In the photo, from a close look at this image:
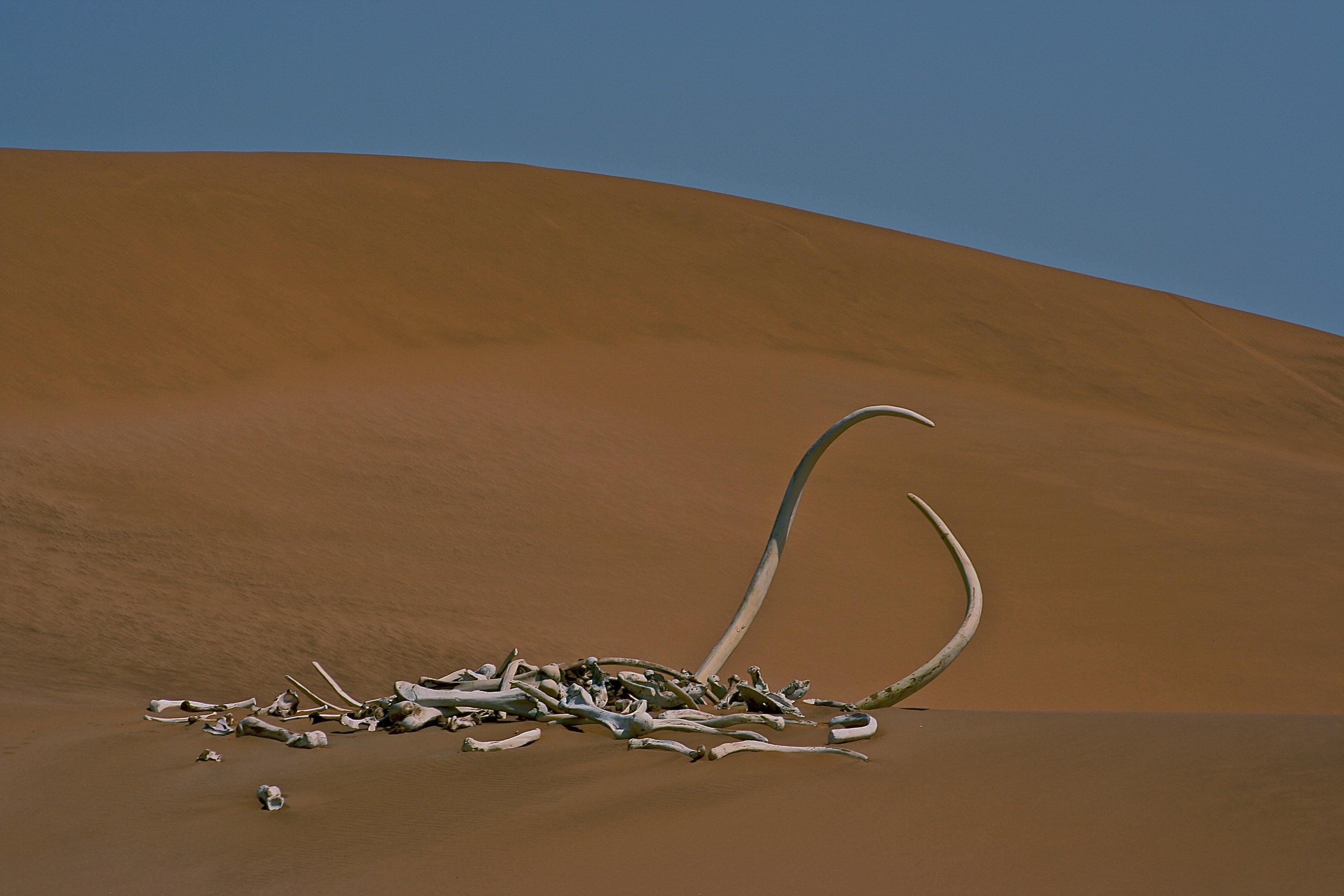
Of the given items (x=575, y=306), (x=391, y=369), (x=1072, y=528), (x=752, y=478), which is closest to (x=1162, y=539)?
(x=1072, y=528)

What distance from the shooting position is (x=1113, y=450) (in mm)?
16219

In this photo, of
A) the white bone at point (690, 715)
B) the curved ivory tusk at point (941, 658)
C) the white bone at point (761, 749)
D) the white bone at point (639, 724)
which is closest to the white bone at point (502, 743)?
the white bone at point (639, 724)

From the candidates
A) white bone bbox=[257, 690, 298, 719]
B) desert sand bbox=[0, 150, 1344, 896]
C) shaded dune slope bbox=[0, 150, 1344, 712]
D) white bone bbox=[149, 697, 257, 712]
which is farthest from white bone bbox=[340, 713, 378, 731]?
shaded dune slope bbox=[0, 150, 1344, 712]

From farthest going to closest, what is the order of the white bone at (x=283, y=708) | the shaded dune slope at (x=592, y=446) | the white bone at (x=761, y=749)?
the shaded dune slope at (x=592, y=446)
the white bone at (x=283, y=708)
the white bone at (x=761, y=749)

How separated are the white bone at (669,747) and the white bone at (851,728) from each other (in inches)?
15.8

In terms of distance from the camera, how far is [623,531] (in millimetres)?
11539

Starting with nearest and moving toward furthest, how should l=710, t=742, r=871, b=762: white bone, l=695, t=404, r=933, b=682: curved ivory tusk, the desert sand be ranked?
the desert sand
l=710, t=742, r=871, b=762: white bone
l=695, t=404, r=933, b=682: curved ivory tusk

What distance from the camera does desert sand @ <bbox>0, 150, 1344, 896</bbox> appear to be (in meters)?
2.90

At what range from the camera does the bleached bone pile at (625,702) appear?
3828 mm

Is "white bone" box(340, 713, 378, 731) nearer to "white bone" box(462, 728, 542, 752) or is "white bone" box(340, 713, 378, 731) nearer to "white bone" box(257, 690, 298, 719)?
"white bone" box(257, 690, 298, 719)

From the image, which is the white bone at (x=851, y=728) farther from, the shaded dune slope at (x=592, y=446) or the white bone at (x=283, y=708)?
the shaded dune slope at (x=592, y=446)

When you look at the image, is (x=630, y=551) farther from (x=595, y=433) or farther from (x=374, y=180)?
(x=374, y=180)

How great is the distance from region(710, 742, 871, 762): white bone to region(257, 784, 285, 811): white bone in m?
1.23

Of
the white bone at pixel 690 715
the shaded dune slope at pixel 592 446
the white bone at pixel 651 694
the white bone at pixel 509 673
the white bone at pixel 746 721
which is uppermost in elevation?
the shaded dune slope at pixel 592 446
